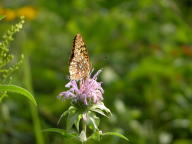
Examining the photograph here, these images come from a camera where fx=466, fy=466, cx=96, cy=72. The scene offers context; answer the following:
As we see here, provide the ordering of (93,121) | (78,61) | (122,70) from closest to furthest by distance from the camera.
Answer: (93,121)
(78,61)
(122,70)

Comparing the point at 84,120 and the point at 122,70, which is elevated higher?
the point at 122,70

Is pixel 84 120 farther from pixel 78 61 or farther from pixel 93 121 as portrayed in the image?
pixel 78 61

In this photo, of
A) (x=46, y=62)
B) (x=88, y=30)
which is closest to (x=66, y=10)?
(x=88, y=30)

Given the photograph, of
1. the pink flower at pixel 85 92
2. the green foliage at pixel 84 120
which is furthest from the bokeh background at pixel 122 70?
the green foliage at pixel 84 120

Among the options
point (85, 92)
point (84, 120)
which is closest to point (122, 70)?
point (85, 92)

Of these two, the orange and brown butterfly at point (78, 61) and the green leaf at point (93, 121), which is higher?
the orange and brown butterfly at point (78, 61)

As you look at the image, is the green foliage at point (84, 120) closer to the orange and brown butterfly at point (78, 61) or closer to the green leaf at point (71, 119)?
the green leaf at point (71, 119)

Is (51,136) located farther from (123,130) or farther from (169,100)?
(169,100)
